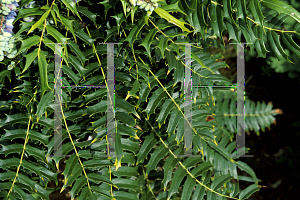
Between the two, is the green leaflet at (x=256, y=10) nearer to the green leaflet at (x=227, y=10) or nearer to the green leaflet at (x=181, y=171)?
the green leaflet at (x=227, y=10)

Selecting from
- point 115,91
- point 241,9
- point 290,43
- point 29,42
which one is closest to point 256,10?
point 241,9

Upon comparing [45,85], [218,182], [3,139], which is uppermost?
[45,85]

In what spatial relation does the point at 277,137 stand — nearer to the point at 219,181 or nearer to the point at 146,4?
the point at 219,181

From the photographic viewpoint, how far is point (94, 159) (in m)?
0.59

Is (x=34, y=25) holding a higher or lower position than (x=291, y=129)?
higher

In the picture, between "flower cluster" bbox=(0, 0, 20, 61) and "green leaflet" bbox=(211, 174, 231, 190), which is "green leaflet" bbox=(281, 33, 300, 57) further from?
"flower cluster" bbox=(0, 0, 20, 61)

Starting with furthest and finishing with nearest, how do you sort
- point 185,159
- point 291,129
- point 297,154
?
point 291,129 → point 297,154 → point 185,159

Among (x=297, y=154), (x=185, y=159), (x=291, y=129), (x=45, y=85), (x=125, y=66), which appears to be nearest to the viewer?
(x=45, y=85)

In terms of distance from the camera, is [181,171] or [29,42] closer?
[29,42]

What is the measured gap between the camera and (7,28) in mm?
601

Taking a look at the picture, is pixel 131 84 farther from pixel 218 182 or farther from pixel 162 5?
pixel 218 182

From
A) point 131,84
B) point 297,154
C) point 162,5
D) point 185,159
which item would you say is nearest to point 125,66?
point 131,84

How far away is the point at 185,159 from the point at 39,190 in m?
0.39

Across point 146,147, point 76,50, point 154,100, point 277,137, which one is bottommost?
point 277,137
